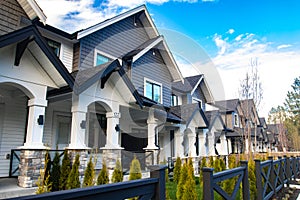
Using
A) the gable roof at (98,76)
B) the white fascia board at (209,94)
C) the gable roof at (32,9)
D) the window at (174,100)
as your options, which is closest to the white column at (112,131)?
the gable roof at (98,76)

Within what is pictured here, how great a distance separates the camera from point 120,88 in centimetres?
789

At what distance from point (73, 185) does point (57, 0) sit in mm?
7984

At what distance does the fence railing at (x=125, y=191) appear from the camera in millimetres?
1388

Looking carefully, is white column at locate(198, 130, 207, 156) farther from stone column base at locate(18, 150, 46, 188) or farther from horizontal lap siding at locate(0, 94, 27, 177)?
stone column base at locate(18, 150, 46, 188)

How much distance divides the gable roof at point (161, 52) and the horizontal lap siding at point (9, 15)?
14.7 feet

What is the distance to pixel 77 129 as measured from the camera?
659 centimetres

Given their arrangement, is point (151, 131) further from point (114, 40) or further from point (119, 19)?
point (119, 19)

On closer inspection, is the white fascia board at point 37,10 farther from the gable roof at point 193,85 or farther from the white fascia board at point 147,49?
the gable roof at point 193,85

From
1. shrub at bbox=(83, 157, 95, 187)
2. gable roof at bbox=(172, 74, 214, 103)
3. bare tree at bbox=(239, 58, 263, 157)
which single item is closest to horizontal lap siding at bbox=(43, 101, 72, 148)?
shrub at bbox=(83, 157, 95, 187)

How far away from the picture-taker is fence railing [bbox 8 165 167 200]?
1.39 m

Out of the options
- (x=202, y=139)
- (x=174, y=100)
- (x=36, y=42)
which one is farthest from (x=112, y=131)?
(x=202, y=139)

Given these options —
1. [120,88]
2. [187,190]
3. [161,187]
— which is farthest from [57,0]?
[161,187]

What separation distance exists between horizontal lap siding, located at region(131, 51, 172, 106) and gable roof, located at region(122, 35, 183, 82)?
0.87ft

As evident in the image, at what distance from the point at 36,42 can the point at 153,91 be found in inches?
293
